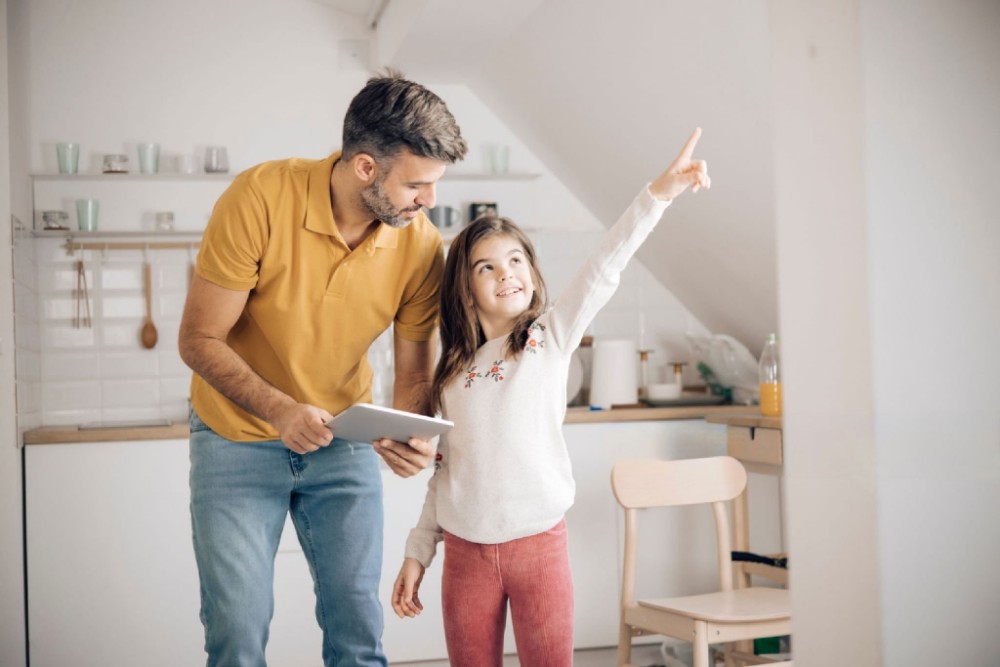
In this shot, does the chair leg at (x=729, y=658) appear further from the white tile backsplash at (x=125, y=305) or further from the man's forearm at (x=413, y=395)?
the white tile backsplash at (x=125, y=305)

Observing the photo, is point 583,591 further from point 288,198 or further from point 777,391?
point 288,198

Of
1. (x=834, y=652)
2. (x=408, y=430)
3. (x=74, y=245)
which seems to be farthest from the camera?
(x=74, y=245)

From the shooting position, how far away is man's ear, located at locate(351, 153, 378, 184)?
5.82ft

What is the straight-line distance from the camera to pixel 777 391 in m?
3.13

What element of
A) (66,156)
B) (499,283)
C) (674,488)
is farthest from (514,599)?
(66,156)

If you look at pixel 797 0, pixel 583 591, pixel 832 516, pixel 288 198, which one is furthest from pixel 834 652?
pixel 583 591

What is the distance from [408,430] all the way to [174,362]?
93.1 inches

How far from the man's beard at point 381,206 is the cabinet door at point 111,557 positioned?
1.74m

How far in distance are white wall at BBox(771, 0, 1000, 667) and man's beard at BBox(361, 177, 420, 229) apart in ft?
3.12

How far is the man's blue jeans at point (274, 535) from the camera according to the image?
69.5 inches

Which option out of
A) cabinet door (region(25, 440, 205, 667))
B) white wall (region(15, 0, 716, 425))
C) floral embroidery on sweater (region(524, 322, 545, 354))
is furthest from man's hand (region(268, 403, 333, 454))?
white wall (region(15, 0, 716, 425))

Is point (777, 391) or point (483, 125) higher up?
point (483, 125)

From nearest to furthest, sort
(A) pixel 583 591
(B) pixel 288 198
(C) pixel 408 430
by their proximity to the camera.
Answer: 1. (C) pixel 408 430
2. (B) pixel 288 198
3. (A) pixel 583 591

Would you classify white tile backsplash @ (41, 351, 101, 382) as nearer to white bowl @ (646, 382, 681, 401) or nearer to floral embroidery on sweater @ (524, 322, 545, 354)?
white bowl @ (646, 382, 681, 401)
